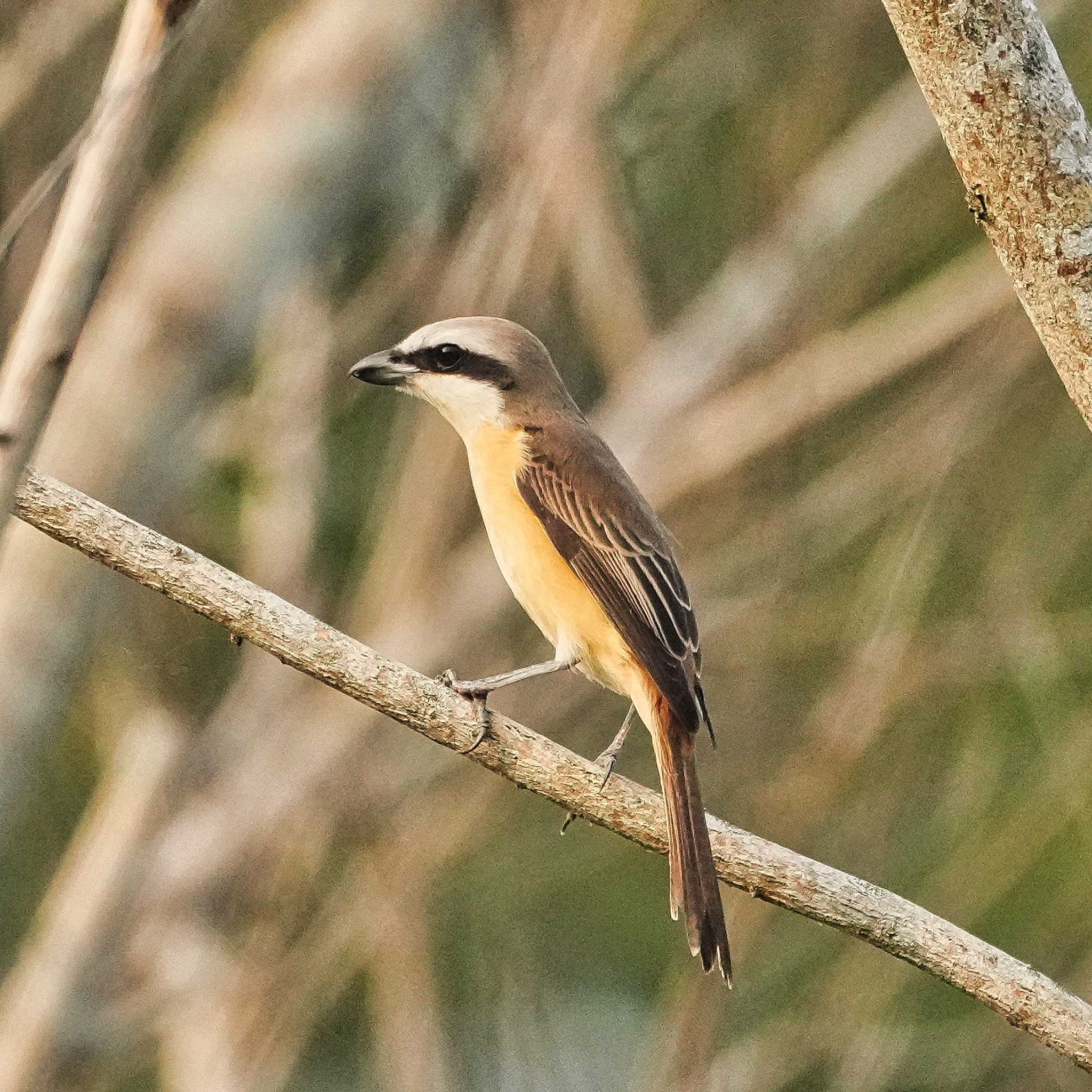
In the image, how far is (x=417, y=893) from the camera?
18.1ft

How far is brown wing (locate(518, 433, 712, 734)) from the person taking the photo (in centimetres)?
305

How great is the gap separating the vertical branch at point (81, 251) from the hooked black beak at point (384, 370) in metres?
1.45

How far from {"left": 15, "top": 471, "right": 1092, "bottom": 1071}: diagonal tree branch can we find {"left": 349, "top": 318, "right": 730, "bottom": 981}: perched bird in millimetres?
189

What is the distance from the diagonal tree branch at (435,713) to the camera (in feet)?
8.87

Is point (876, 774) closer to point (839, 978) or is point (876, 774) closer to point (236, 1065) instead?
point (839, 978)

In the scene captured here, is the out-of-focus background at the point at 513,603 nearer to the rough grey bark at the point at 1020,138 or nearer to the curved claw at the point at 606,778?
the curved claw at the point at 606,778

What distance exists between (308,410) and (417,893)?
6.04 feet

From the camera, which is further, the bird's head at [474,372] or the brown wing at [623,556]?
the bird's head at [474,372]

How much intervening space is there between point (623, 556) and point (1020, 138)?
1340mm

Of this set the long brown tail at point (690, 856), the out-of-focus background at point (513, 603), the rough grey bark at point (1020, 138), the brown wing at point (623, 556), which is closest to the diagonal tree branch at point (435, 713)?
the long brown tail at point (690, 856)

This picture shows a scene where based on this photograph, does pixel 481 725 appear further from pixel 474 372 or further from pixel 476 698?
pixel 474 372

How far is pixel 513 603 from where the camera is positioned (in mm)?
5621

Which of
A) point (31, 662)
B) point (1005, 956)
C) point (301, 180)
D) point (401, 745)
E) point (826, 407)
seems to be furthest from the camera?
point (401, 745)

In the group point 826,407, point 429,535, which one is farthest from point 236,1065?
point 826,407
